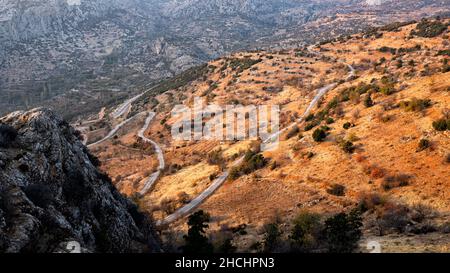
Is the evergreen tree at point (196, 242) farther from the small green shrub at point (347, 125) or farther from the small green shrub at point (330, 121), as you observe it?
the small green shrub at point (330, 121)

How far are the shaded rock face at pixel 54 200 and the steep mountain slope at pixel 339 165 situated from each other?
7.73 metres

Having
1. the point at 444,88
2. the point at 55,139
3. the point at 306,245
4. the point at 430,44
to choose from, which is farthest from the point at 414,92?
the point at 430,44

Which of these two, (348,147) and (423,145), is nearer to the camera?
(423,145)

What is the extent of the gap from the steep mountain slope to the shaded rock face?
773cm

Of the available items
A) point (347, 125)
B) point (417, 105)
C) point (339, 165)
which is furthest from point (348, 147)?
point (417, 105)

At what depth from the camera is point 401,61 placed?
236 ft

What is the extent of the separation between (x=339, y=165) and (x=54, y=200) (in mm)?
24626

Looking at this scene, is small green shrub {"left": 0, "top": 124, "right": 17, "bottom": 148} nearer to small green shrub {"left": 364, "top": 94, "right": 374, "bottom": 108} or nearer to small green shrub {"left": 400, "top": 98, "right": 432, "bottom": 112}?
small green shrub {"left": 400, "top": 98, "right": 432, "bottom": 112}

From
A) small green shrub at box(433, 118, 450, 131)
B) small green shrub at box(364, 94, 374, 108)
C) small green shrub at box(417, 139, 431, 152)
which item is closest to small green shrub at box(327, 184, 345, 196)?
small green shrub at box(417, 139, 431, 152)

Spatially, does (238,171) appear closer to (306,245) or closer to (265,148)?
(265,148)

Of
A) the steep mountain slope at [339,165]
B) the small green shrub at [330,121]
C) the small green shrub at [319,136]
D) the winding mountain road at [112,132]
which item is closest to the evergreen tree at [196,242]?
the steep mountain slope at [339,165]

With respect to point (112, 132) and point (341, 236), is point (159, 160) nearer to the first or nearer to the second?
point (112, 132)

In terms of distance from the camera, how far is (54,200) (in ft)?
55.4

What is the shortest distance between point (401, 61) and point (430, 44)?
1636cm
